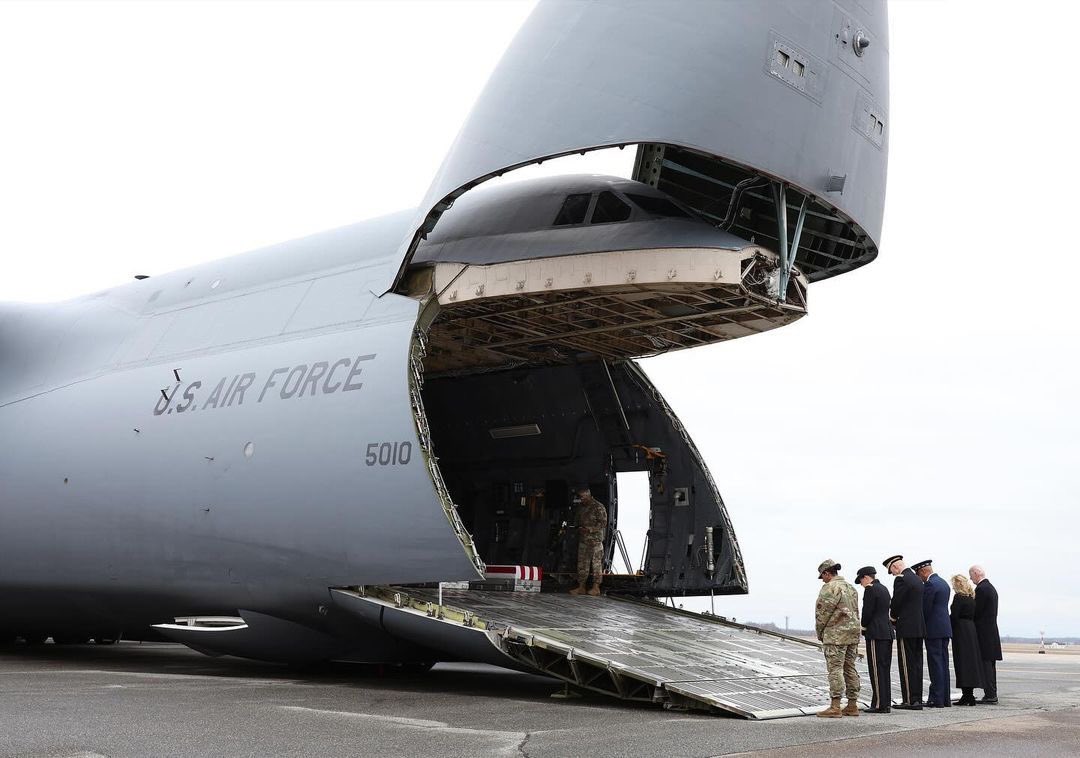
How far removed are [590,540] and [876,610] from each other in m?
6.54

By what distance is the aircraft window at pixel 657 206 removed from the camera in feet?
42.1

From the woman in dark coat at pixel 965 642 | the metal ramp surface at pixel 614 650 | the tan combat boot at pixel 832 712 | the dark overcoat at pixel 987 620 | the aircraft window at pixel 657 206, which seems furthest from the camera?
the aircraft window at pixel 657 206

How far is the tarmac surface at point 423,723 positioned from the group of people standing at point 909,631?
1.30ft

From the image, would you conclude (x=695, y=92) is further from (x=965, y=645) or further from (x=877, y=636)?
(x=965, y=645)

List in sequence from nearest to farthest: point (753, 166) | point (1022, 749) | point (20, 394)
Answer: point (1022, 749) < point (753, 166) < point (20, 394)

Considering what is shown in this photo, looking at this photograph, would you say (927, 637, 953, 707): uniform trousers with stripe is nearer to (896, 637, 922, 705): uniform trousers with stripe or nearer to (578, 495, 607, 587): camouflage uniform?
(896, 637, 922, 705): uniform trousers with stripe

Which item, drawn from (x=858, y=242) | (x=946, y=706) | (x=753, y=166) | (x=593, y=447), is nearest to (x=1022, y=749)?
(x=946, y=706)

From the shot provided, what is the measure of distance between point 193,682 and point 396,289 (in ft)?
17.0

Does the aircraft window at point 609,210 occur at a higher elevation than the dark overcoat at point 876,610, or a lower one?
higher

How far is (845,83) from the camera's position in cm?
1194

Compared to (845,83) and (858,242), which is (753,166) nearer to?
(845,83)

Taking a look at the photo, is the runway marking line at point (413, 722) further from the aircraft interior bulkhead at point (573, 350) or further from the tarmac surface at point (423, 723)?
the aircraft interior bulkhead at point (573, 350)

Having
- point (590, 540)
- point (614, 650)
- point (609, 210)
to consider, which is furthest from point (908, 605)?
point (590, 540)

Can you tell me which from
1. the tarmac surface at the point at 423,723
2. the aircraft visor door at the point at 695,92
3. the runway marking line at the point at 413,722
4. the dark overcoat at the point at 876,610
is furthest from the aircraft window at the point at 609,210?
the runway marking line at the point at 413,722
